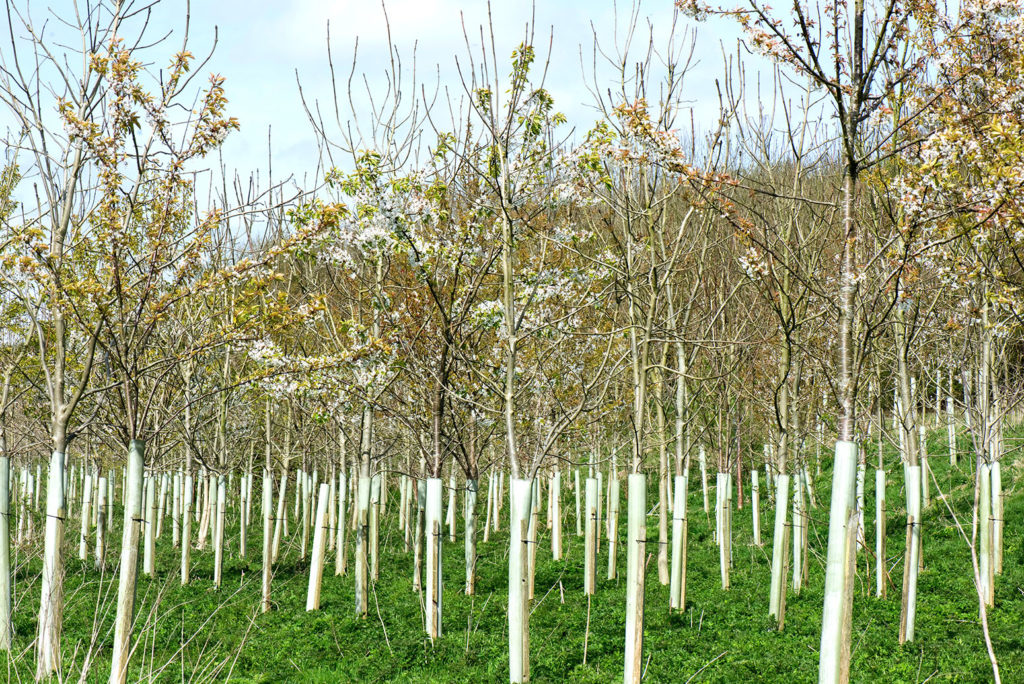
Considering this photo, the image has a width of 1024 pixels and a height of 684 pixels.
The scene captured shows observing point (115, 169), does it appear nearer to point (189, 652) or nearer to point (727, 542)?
point (189, 652)

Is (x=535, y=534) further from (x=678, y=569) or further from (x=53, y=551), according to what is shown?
(x=53, y=551)

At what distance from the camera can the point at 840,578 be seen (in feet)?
18.3

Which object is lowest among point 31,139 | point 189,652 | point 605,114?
point 189,652

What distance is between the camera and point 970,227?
20.4ft

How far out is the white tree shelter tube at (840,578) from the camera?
18.2ft

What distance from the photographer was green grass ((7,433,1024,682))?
404 inches

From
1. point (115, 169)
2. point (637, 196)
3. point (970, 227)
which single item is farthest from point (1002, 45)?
point (115, 169)

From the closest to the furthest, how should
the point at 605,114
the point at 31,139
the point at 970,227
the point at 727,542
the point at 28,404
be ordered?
the point at 970,227
the point at 31,139
the point at 605,114
the point at 727,542
the point at 28,404

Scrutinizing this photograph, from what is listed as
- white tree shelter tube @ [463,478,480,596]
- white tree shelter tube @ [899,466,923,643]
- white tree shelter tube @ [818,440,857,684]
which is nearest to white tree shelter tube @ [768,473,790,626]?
white tree shelter tube @ [899,466,923,643]

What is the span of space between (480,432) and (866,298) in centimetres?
791

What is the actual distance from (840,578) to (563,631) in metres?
7.30

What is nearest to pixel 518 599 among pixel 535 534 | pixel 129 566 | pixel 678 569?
pixel 129 566

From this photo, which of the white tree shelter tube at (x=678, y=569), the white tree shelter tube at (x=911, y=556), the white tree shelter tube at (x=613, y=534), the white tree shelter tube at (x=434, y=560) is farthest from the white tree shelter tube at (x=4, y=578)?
the white tree shelter tube at (x=911, y=556)

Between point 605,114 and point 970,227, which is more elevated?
point 605,114
